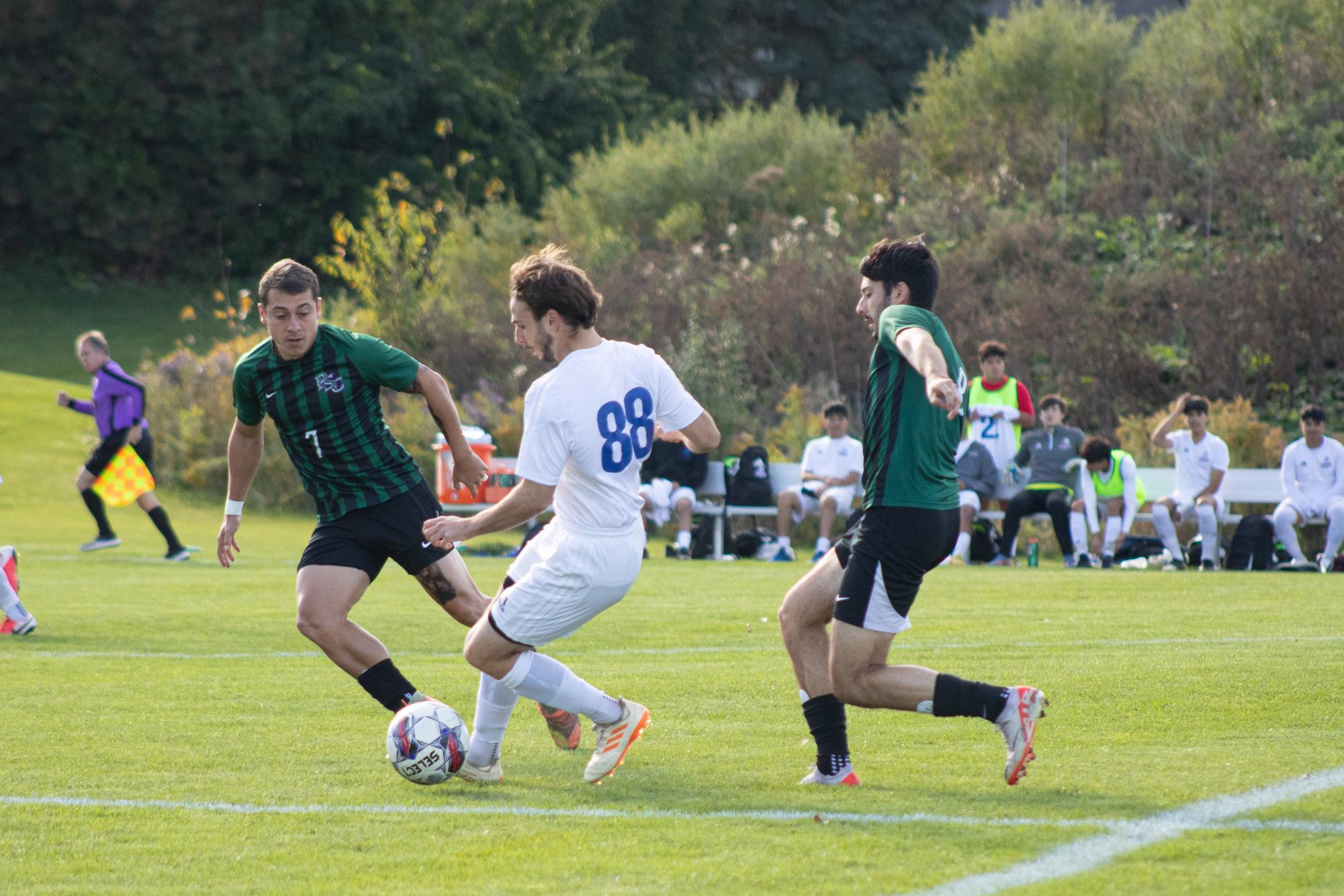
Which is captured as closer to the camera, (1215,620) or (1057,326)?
(1215,620)

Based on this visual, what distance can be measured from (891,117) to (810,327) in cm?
2643

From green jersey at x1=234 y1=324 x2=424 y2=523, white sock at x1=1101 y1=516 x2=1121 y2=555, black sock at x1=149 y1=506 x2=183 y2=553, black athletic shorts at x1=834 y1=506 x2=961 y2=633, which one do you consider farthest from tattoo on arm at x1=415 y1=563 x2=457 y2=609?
white sock at x1=1101 y1=516 x2=1121 y2=555

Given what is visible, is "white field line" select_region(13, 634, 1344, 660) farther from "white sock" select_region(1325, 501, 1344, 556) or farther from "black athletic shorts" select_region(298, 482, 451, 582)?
"white sock" select_region(1325, 501, 1344, 556)

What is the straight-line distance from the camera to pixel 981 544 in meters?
15.8

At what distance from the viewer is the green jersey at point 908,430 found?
5.21 m

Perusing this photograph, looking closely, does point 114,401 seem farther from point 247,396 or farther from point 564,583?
point 564,583

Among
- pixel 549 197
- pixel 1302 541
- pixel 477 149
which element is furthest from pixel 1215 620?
pixel 477 149

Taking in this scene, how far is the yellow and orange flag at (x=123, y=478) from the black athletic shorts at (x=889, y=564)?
11971 mm

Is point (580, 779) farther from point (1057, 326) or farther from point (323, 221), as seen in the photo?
point (323, 221)

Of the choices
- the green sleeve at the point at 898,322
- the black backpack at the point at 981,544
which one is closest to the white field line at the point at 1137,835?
the green sleeve at the point at 898,322

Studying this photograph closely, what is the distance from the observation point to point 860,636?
5.21 m

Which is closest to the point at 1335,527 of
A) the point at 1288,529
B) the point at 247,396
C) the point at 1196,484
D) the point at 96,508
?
the point at 1288,529

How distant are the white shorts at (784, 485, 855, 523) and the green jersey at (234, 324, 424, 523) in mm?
10808

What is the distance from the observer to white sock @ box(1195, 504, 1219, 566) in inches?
594
